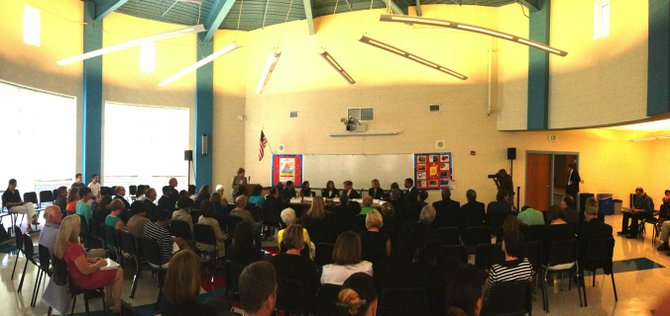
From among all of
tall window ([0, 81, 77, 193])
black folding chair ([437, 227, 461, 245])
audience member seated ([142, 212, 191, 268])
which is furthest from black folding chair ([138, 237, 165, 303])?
tall window ([0, 81, 77, 193])

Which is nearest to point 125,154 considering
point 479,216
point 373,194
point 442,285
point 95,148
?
point 95,148

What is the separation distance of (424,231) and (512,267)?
1.47m

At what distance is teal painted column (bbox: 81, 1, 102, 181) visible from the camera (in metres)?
12.0

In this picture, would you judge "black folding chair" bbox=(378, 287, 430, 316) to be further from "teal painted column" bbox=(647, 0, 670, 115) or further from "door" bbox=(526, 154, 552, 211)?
"door" bbox=(526, 154, 552, 211)

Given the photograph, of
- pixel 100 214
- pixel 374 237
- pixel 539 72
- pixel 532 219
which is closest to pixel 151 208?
pixel 100 214

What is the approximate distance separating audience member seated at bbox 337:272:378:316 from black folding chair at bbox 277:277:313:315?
1.30m

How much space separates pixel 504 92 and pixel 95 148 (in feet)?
40.5

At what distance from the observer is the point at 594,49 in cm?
943

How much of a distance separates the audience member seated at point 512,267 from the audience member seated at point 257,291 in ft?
7.56

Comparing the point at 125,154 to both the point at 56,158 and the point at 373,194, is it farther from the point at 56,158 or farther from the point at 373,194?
the point at 373,194

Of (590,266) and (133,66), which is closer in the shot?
(590,266)

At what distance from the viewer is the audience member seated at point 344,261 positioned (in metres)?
3.72

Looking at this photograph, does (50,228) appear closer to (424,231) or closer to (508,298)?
(424,231)

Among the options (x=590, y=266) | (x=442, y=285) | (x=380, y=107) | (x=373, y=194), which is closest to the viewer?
(x=442, y=285)
